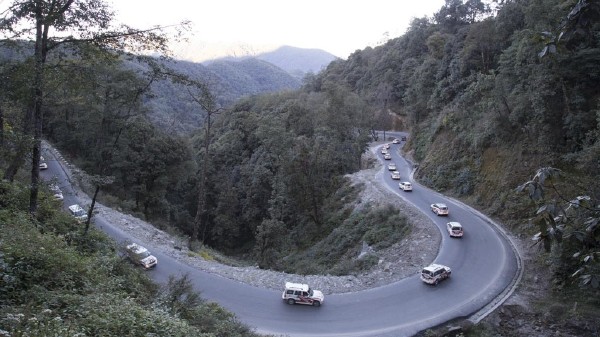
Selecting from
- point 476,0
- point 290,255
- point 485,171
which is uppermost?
point 476,0

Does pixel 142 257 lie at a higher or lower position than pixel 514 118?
lower

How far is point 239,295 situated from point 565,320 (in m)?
14.1

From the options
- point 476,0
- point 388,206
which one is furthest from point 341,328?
point 476,0

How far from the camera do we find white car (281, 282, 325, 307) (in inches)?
690

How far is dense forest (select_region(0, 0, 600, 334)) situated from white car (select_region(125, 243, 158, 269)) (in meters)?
4.43

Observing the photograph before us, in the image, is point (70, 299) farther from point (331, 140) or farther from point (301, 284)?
point (331, 140)

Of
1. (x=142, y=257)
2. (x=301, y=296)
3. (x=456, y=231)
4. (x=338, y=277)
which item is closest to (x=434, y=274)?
(x=338, y=277)

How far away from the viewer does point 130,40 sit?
1183 centimetres

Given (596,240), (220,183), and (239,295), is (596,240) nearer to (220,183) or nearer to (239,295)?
(239,295)

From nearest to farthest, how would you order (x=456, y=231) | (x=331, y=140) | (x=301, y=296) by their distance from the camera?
(x=301, y=296) < (x=456, y=231) < (x=331, y=140)

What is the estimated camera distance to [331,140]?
48469 mm

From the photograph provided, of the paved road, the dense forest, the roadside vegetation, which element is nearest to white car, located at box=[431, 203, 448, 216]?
the dense forest

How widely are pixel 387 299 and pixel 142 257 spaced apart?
43.9 ft

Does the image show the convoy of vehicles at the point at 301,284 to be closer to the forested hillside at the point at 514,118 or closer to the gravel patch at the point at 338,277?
the gravel patch at the point at 338,277
